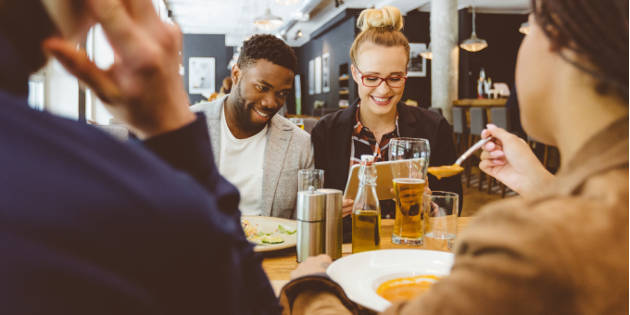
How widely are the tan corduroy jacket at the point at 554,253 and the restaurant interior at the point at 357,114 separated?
1.23 ft

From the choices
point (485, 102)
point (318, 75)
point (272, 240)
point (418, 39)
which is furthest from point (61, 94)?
point (318, 75)

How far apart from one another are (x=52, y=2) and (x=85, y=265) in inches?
9.4

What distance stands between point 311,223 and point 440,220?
0.41 m

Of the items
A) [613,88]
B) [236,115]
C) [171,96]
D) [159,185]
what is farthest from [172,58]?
[236,115]

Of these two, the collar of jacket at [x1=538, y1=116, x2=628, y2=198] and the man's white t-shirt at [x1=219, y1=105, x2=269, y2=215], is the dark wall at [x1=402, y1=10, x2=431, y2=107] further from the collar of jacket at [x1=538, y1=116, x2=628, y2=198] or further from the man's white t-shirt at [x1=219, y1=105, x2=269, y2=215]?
the collar of jacket at [x1=538, y1=116, x2=628, y2=198]

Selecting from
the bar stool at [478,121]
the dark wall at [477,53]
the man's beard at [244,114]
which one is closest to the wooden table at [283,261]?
the man's beard at [244,114]

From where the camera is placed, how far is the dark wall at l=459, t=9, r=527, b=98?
10.8 metres

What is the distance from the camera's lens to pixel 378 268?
1.12 meters

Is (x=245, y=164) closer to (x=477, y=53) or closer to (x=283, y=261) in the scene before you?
(x=283, y=261)

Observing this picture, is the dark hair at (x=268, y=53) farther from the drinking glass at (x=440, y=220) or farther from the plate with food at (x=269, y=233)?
the drinking glass at (x=440, y=220)

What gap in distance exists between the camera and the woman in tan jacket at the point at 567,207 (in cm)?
48

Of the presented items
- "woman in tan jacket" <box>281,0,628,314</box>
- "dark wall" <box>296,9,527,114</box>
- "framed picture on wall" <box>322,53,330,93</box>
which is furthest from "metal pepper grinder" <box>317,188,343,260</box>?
"framed picture on wall" <box>322,53,330,93</box>

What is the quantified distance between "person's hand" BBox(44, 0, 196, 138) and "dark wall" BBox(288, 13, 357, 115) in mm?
11235

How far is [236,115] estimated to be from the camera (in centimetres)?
221
